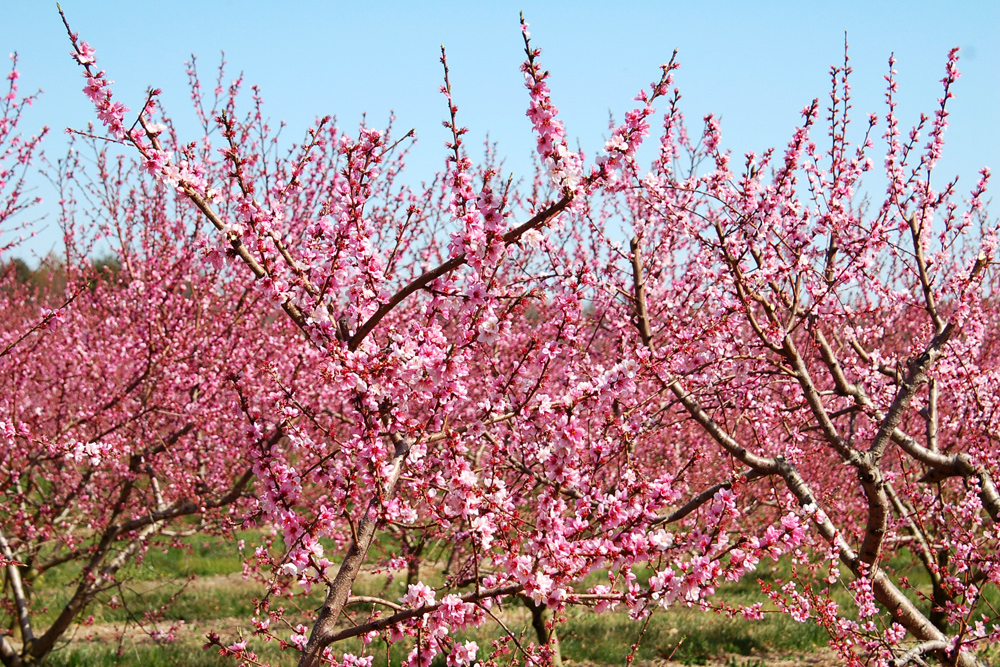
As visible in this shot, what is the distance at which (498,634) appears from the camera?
6.77 metres

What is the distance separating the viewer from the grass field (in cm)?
628

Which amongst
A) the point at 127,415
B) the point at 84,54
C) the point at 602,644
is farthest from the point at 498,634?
the point at 84,54

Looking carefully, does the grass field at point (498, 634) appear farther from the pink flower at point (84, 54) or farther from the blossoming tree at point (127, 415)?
the pink flower at point (84, 54)

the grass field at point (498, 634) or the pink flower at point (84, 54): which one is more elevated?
the pink flower at point (84, 54)

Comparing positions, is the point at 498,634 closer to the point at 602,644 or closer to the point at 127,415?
the point at 602,644

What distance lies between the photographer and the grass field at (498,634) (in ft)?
20.6

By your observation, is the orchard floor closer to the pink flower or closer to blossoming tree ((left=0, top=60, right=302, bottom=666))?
blossoming tree ((left=0, top=60, right=302, bottom=666))

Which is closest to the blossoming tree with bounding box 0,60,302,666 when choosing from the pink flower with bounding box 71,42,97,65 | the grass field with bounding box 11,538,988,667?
the grass field with bounding box 11,538,988,667

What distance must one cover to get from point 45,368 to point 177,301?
3147mm

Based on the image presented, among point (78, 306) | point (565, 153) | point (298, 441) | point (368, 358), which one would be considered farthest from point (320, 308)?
point (78, 306)

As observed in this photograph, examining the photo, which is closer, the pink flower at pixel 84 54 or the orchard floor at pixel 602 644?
the pink flower at pixel 84 54

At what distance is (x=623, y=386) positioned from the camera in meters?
2.79

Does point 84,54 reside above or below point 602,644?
above

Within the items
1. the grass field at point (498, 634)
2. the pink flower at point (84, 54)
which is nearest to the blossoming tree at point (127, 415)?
the grass field at point (498, 634)
